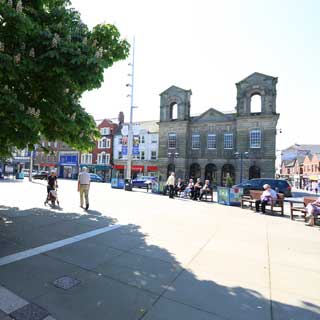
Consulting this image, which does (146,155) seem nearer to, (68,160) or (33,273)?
(68,160)

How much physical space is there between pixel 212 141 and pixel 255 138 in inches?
236

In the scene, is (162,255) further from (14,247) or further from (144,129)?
(144,129)

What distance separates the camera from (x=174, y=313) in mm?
3141

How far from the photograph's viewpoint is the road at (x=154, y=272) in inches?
127

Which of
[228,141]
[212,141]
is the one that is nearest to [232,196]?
[228,141]

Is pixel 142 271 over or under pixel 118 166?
under

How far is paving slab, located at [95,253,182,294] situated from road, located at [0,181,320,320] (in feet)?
0.06

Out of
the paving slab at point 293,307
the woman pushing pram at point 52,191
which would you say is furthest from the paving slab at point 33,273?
the woman pushing pram at point 52,191

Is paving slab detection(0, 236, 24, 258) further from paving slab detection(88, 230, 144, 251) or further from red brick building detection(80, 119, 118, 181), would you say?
red brick building detection(80, 119, 118, 181)

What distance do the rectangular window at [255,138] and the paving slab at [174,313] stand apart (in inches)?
1245

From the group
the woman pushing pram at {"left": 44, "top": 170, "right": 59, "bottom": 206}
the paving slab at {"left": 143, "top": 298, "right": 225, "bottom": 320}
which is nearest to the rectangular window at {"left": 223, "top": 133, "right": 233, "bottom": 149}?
the woman pushing pram at {"left": 44, "top": 170, "right": 59, "bottom": 206}

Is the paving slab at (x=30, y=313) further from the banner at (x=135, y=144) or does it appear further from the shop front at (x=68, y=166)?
the shop front at (x=68, y=166)

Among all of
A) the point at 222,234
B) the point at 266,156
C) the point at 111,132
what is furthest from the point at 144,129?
the point at 222,234

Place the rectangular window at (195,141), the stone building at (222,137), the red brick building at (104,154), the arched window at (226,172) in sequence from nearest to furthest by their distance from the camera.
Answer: the stone building at (222,137)
the arched window at (226,172)
the rectangular window at (195,141)
the red brick building at (104,154)
